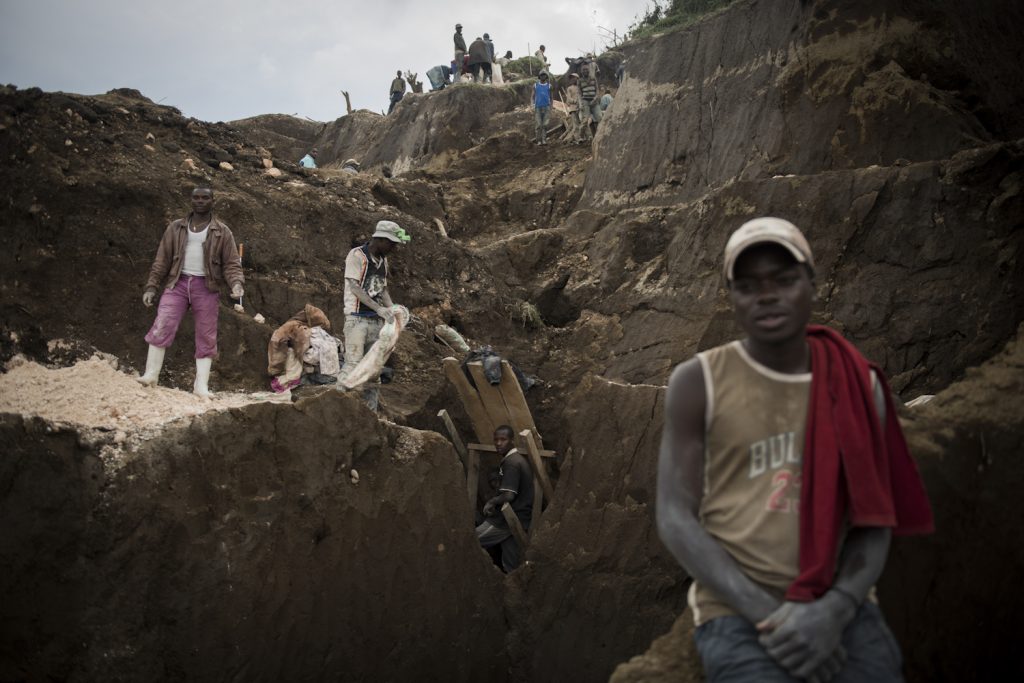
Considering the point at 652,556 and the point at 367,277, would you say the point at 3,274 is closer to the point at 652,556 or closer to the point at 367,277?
the point at 367,277

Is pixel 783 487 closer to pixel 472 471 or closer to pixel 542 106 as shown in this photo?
pixel 472 471

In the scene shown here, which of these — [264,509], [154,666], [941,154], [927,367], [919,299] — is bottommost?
[154,666]

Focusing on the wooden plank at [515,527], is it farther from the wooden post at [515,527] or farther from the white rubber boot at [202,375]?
the white rubber boot at [202,375]

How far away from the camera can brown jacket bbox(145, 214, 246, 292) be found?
727 centimetres

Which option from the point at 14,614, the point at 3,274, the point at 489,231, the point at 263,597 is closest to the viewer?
the point at 14,614

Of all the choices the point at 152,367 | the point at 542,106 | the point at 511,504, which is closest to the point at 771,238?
the point at 511,504

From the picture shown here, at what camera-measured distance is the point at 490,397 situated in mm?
8844

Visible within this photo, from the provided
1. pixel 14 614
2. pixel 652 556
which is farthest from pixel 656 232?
pixel 14 614

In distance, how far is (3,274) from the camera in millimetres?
Result: 8383

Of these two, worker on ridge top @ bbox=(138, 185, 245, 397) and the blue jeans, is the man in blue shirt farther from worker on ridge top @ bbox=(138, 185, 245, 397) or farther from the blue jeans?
the blue jeans

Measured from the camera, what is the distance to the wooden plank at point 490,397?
8.65 m

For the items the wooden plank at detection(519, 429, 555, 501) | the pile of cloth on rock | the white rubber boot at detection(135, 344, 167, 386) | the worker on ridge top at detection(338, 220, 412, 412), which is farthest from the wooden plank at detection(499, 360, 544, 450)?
the white rubber boot at detection(135, 344, 167, 386)

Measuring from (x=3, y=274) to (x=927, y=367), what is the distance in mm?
8287

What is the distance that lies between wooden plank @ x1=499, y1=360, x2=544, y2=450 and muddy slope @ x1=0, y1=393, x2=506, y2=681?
2056 millimetres
